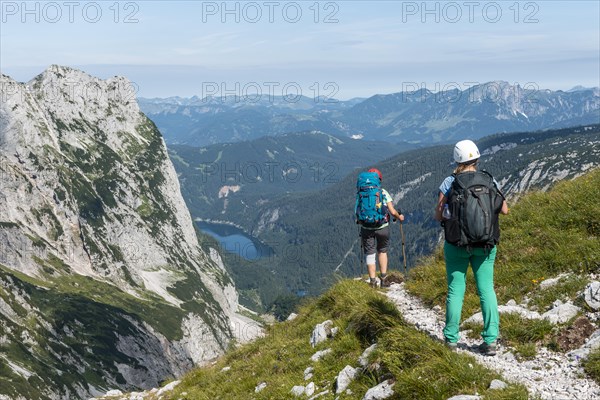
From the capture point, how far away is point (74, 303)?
198 metres

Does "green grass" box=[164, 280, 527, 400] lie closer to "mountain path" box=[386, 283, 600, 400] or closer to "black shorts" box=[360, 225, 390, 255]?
"mountain path" box=[386, 283, 600, 400]

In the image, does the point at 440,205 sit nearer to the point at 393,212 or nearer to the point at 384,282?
the point at 393,212

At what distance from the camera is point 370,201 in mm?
15258

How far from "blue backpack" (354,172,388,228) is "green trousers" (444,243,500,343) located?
5.39 m

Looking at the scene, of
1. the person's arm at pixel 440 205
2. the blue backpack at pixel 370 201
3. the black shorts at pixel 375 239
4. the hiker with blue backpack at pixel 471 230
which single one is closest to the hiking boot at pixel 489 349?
the hiker with blue backpack at pixel 471 230

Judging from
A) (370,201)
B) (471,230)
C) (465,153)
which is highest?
(465,153)

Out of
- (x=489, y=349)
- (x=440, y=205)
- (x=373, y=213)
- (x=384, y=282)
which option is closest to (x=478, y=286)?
(x=489, y=349)

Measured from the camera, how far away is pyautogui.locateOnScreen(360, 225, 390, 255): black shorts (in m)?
15.8

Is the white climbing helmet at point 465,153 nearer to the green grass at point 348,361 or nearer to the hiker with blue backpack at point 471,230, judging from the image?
the hiker with blue backpack at point 471,230

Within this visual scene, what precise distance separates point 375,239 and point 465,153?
665 cm

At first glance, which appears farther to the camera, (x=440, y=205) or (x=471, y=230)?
(x=440, y=205)

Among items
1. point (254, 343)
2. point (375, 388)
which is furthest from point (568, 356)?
point (254, 343)

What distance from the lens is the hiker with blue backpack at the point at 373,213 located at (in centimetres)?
1516

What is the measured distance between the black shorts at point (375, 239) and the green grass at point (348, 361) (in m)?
1.25
